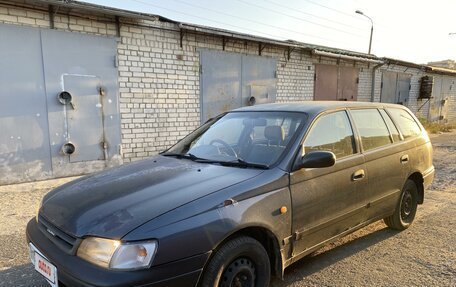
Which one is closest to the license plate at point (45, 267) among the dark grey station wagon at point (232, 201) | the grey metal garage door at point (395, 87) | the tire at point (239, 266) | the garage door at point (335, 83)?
the dark grey station wagon at point (232, 201)

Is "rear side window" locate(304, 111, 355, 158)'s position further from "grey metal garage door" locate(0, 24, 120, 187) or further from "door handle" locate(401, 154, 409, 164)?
"grey metal garage door" locate(0, 24, 120, 187)

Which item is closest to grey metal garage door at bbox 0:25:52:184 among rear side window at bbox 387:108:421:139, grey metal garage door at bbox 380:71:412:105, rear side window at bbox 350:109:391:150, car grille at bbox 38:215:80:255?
car grille at bbox 38:215:80:255

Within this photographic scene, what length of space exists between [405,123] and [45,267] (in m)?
4.21

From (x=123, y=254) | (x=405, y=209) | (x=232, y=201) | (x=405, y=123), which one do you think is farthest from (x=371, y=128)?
(x=123, y=254)

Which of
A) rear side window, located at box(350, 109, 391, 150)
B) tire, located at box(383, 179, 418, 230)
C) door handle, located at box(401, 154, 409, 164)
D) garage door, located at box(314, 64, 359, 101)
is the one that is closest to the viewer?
rear side window, located at box(350, 109, 391, 150)

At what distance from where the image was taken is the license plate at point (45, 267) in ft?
6.68

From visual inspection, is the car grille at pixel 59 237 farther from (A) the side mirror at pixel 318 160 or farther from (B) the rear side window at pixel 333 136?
(B) the rear side window at pixel 333 136

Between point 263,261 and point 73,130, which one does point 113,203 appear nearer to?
point 263,261

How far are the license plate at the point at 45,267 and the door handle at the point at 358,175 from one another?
2.61 m

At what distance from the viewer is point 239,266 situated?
2248mm

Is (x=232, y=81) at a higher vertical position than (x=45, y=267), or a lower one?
higher

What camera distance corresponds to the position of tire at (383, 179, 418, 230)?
3.96 m

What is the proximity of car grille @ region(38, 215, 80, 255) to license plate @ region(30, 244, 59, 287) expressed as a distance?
129 millimetres

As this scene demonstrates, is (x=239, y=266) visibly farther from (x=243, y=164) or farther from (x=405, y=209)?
(x=405, y=209)
